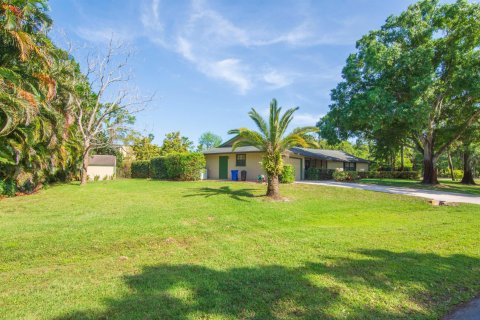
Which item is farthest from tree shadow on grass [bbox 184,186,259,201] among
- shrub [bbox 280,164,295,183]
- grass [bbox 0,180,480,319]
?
shrub [bbox 280,164,295,183]

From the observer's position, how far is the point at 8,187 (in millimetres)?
14797

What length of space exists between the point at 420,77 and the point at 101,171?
33394 mm

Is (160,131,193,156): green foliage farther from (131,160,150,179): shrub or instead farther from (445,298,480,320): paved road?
(445,298,480,320): paved road

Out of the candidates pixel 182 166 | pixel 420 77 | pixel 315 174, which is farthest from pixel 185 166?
pixel 420 77

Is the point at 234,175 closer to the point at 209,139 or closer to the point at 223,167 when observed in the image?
the point at 223,167

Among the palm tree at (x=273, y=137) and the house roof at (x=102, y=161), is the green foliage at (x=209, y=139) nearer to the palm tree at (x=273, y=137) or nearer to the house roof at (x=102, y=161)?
the house roof at (x=102, y=161)

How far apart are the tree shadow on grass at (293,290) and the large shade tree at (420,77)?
15.9 metres

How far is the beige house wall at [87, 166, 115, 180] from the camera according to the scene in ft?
105

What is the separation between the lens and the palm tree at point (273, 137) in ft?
44.1

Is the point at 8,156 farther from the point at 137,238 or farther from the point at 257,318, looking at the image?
the point at 257,318

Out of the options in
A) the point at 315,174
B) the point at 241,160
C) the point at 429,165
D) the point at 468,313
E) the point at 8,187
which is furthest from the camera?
the point at 315,174

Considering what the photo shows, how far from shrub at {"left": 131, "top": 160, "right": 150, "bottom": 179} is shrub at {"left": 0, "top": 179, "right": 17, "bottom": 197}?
15.6 meters

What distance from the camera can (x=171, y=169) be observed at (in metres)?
22.9

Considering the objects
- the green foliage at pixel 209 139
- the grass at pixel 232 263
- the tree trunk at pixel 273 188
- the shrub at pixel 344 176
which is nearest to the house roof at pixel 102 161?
the grass at pixel 232 263
